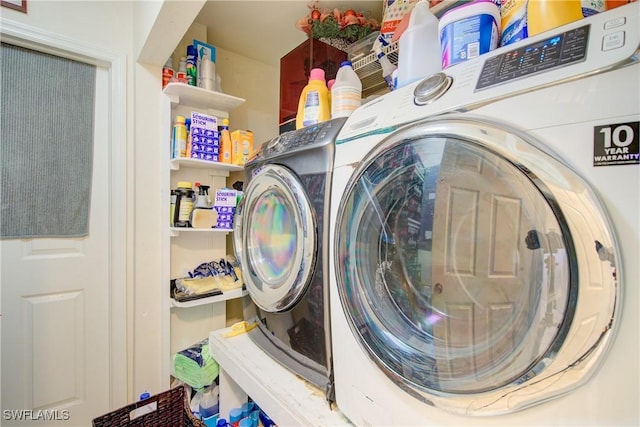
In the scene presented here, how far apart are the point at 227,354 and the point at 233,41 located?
75.4 inches

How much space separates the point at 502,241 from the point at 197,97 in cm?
165

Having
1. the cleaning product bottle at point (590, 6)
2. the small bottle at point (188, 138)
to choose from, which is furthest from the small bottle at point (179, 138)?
the cleaning product bottle at point (590, 6)

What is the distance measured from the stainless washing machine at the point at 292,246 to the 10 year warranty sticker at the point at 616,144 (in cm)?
55

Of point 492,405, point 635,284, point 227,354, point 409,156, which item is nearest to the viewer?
point 635,284

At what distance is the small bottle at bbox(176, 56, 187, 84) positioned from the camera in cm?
151

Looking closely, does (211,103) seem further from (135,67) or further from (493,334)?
(493,334)

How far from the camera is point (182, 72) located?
5.05 feet

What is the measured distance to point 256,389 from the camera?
3.03 ft

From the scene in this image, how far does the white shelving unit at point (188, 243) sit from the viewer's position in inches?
58.8

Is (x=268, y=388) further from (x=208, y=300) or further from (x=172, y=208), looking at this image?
(x=172, y=208)

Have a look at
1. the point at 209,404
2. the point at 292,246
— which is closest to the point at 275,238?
the point at 292,246

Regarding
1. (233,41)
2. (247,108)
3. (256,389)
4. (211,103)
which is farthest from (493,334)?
(233,41)

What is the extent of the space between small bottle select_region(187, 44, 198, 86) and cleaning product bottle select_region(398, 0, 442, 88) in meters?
1.25

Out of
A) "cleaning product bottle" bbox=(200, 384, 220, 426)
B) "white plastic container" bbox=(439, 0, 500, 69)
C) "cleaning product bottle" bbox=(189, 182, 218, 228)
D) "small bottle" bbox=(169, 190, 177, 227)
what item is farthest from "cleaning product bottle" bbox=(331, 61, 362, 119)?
"cleaning product bottle" bbox=(200, 384, 220, 426)
